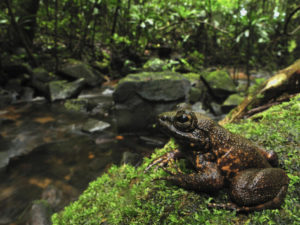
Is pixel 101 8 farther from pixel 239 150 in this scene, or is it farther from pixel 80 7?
pixel 239 150

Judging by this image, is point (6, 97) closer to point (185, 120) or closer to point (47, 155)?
point (47, 155)

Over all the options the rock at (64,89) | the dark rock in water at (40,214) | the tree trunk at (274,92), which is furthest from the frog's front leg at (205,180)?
the rock at (64,89)

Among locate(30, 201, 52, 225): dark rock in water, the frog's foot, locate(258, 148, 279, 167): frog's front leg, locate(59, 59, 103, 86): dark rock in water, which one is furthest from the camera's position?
locate(59, 59, 103, 86): dark rock in water

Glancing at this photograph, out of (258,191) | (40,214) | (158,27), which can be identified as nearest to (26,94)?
(158,27)

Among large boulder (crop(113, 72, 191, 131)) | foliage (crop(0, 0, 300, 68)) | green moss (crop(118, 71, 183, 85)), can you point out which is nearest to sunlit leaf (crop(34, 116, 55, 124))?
large boulder (crop(113, 72, 191, 131))

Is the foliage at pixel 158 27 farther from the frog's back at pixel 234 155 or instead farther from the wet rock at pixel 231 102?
the frog's back at pixel 234 155

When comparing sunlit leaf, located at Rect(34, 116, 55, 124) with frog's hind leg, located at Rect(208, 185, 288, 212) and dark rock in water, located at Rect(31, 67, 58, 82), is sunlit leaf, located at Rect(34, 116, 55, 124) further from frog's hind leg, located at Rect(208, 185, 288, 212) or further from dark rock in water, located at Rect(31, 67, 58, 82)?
frog's hind leg, located at Rect(208, 185, 288, 212)
